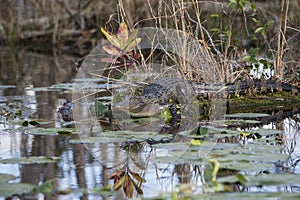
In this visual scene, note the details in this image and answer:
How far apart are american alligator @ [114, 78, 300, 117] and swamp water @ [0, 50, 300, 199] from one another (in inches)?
11.1

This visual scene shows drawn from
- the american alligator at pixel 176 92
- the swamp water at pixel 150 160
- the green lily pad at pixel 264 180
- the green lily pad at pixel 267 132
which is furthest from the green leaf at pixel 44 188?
the american alligator at pixel 176 92

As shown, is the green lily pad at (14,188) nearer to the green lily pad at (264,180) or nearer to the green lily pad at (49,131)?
the green lily pad at (264,180)

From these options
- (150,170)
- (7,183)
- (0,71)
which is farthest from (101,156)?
(0,71)

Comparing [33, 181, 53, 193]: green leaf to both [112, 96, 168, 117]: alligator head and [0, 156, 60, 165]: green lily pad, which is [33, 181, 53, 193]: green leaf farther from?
[112, 96, 168, 117]: alligator head

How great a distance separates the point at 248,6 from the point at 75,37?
8645 millimetres

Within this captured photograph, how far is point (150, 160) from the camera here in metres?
3.91

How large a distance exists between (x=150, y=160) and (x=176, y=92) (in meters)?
1.75

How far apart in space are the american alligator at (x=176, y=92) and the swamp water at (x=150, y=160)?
11.1 inches

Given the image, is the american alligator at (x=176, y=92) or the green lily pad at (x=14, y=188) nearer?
the green lily pad at (x=14, y=188)

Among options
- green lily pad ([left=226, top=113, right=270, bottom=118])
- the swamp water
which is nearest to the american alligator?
the swamp water

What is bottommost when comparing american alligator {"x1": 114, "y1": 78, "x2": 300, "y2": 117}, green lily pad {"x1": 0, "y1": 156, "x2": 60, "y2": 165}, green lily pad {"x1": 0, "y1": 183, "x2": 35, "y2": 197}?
green lily pad {"x1": 0, "y1": 183, "x2": 35, "y2": 197}

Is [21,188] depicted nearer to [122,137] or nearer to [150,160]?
[150,160]

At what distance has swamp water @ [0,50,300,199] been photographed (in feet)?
10.3

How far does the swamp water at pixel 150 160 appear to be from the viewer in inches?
123
